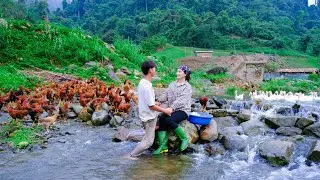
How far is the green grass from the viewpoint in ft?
24.3

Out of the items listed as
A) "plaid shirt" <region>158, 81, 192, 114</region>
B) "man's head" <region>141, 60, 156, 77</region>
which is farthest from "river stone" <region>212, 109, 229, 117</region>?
"man's head" <region>141, 60, 156, 77</region>

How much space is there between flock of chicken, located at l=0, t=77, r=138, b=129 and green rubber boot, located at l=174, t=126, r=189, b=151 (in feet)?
12.0

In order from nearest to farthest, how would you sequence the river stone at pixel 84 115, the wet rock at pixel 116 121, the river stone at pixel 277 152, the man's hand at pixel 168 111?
the river stone at pixel 277 152, the man's hand at pixel 168 111, the wet rock at pixel 116 121, the river stone at pixel 84 115

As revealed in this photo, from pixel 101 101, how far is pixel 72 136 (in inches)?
90.6

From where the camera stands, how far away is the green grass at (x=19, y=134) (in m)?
7.40

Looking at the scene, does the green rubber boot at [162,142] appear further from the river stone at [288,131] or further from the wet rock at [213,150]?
the river stone at [288,131]

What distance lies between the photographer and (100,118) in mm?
9594

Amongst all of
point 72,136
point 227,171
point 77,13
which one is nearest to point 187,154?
point 227,171

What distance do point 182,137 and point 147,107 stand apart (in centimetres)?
101

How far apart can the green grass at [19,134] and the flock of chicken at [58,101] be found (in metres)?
0.36

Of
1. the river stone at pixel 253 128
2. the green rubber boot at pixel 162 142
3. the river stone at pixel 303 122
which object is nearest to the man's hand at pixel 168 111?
the green rubber boot at pixel 162 142

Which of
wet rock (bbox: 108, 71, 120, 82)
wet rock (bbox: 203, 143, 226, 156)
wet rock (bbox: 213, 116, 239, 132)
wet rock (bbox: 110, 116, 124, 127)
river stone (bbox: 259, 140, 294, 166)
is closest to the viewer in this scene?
river stone (bbox: 259, 140, 294, 166)

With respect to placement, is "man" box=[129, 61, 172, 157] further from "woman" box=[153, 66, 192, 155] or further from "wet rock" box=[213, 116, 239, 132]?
"wet rock" box=[213, 116, 239, 132]

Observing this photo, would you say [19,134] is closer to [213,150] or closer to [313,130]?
[213,150]
